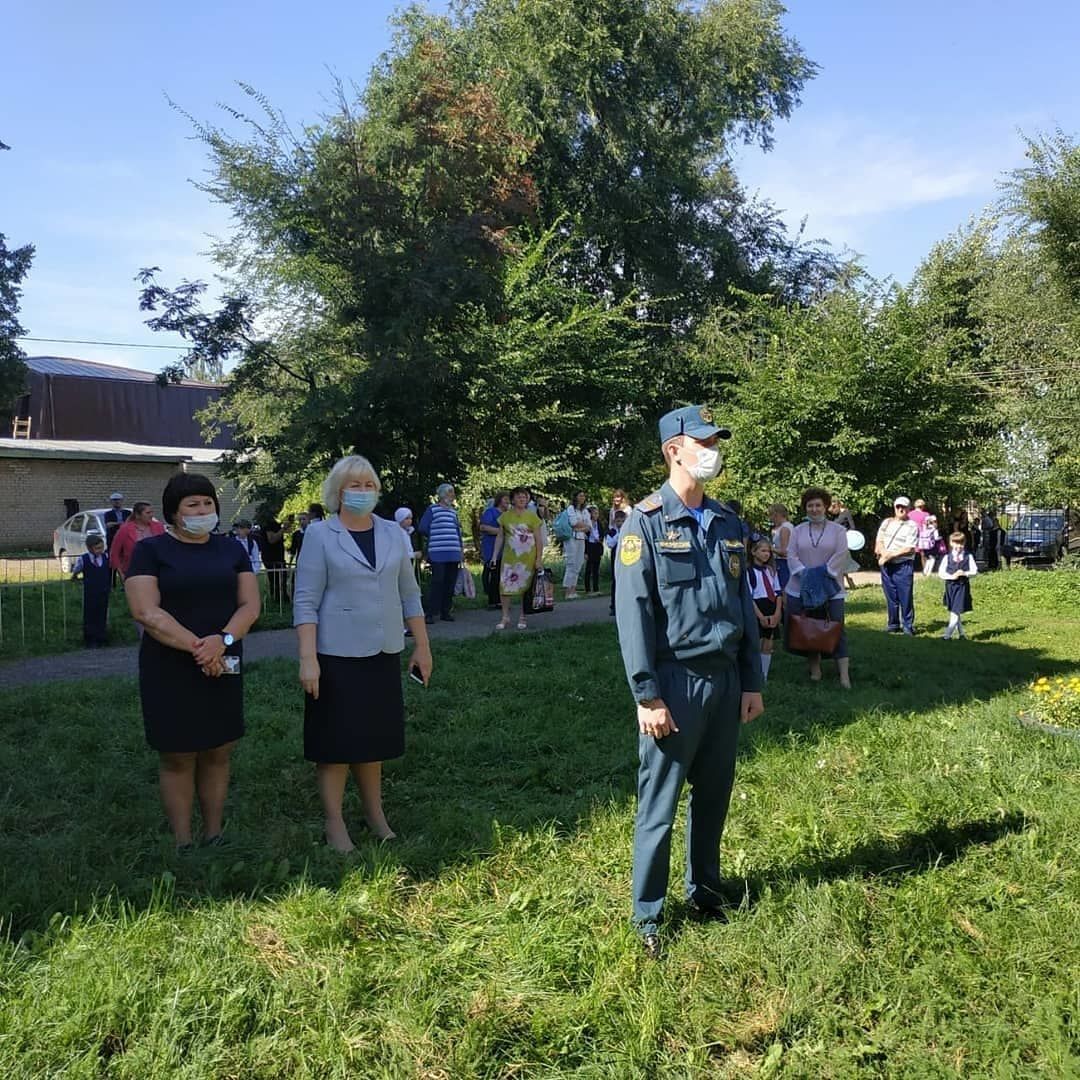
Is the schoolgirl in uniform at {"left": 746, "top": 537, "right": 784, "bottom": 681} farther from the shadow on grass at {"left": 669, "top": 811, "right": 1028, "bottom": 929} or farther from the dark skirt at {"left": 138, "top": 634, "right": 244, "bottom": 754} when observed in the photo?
the dark skirt at {"left": 138, "top": 634, "right": 244, "bottom": 754}

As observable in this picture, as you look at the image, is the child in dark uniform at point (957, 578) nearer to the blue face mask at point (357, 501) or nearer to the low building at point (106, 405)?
the blue face mask at point (357, 501)

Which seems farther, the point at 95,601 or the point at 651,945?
the point at 95,601

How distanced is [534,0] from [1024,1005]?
28.5m

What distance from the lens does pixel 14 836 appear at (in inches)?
191

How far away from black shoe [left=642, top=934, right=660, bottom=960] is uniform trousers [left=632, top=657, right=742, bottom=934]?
30 mm

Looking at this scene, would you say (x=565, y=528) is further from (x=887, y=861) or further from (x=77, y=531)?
(x=77, y=531)

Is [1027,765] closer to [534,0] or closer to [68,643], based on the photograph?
[68,643]

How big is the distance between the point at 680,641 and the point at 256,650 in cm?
809

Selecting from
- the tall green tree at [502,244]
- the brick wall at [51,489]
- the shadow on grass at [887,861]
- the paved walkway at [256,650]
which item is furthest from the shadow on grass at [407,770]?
the brick wall at [51,489]

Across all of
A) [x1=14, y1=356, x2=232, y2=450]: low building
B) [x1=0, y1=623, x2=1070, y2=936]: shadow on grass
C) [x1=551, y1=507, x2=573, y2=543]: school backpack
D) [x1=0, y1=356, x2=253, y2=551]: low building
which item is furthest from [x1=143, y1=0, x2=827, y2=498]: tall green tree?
[x1=14, y1=356, x2=232, y2=450]: low building

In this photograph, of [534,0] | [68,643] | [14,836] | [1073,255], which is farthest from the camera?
[534,0]

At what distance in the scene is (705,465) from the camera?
381 cm

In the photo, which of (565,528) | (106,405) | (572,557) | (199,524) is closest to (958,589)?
(572,557)

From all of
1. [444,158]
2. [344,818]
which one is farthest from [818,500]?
[444,158]
